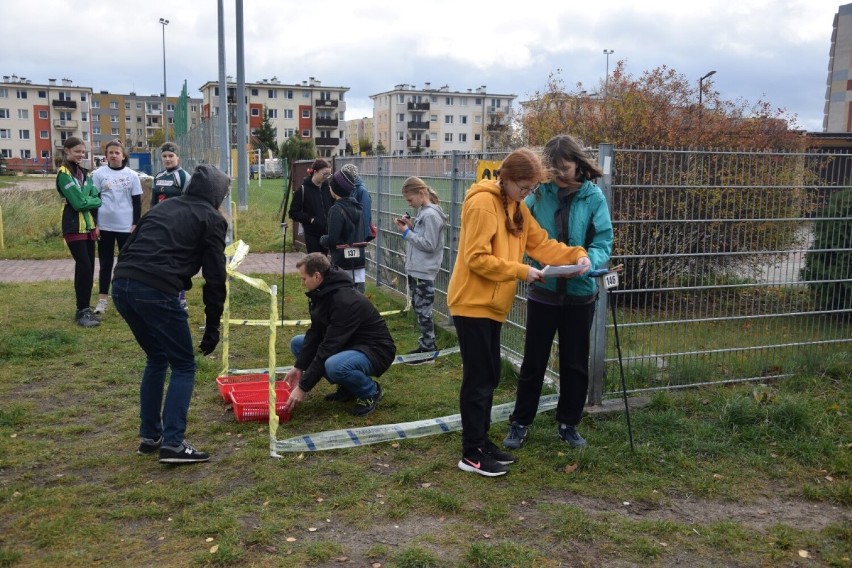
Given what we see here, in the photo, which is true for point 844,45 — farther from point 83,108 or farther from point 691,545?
point 83,108

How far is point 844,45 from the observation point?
133ft

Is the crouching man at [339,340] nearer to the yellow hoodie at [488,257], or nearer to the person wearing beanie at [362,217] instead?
the yellow hoodie at [488,257]

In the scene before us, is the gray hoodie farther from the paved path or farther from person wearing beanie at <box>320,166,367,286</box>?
the paved path

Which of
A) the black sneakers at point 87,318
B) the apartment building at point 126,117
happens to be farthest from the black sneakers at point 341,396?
the apartment building at point 126,117

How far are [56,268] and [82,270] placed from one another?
5.43 m

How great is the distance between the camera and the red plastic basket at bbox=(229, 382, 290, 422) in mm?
5469

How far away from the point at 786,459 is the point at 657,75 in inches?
345

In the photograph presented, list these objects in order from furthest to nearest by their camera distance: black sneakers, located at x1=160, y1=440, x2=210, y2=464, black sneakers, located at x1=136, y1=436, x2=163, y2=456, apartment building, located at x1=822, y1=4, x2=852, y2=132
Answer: apartment building, located at x1=822, y1=4, x2=852, y2=132, black sneakers, located at x1=136, y1=436, x2=163, y2=456, black sneakers, located at x1=160, y1=440, x2=210, y2=464

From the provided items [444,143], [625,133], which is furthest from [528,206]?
[444,143]

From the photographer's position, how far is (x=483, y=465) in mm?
4547

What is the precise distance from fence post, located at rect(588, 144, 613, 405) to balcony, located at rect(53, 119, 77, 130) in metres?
111

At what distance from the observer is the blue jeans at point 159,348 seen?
14.7 feet

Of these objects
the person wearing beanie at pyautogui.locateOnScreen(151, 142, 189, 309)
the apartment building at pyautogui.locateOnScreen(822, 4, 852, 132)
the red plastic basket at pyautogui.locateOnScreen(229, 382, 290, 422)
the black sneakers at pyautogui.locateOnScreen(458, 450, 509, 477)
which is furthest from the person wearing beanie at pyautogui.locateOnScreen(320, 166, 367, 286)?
the apartment building at pyautogui.locateOnScreen(822, 4, 852, 132)

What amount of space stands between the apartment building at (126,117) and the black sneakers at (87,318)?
118511mm
